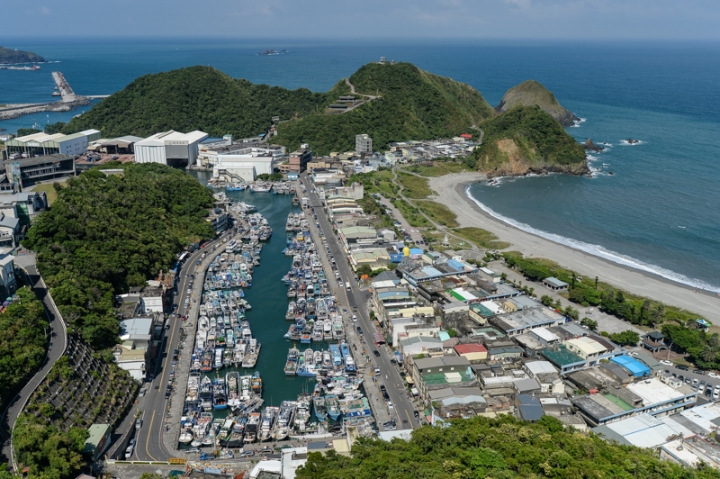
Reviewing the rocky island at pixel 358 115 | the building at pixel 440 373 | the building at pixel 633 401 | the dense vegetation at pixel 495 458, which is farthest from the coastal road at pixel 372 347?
the rocky island at pixel 358 115

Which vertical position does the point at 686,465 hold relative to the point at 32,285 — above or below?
below

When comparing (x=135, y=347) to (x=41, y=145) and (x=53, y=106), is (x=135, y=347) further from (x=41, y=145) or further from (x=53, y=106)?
(x=53, y=106)

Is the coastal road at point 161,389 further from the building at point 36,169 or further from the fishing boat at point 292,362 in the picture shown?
the building at point 36,169

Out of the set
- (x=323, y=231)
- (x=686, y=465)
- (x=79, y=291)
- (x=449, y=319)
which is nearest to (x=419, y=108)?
(x=323, y=231)

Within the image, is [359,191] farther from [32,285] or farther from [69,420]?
[69,420]

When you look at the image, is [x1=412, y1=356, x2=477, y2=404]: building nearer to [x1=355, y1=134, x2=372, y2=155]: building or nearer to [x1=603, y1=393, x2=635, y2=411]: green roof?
[x1=603, y1=393, x2=635, y2=411]: green roof

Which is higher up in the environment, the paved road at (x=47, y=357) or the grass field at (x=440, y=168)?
the paved road at (x=47, y=357)
